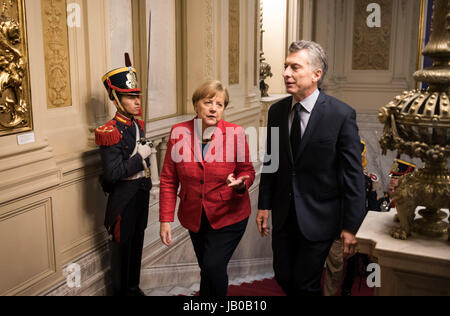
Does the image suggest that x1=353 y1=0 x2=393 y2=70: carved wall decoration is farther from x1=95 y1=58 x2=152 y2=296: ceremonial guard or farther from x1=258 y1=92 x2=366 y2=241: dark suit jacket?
x1=258 y1=92 x2=366 y2=241: dark suit jacket

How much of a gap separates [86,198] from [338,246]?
79.4 inches

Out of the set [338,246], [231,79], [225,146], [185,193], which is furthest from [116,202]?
[231,79]

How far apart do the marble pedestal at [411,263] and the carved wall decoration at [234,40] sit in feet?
13.6

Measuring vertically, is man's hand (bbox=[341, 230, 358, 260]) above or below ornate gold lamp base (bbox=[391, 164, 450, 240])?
below

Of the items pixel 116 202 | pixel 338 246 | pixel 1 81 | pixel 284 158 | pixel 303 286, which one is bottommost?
pixel 338 246

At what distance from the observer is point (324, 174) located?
2.57 metres

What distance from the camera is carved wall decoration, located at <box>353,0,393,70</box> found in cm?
1052

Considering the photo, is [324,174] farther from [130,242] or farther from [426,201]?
[130,242]

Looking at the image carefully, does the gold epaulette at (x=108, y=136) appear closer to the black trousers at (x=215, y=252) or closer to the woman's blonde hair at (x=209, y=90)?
the woman's blonde hair at (x=209, y=90)

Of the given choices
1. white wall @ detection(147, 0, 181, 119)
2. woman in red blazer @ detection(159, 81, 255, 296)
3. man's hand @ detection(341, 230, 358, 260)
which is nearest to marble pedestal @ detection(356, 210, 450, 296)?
man's hand @ detection(341, 230, 358, 260)

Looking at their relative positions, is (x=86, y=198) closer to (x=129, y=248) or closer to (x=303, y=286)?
(x=129, y=248)

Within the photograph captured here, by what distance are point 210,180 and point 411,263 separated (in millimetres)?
1160

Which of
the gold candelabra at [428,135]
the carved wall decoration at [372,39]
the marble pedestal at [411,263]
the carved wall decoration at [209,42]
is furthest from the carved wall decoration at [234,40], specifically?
the carved wall decoration at [372,39]

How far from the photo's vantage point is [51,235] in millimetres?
3178
